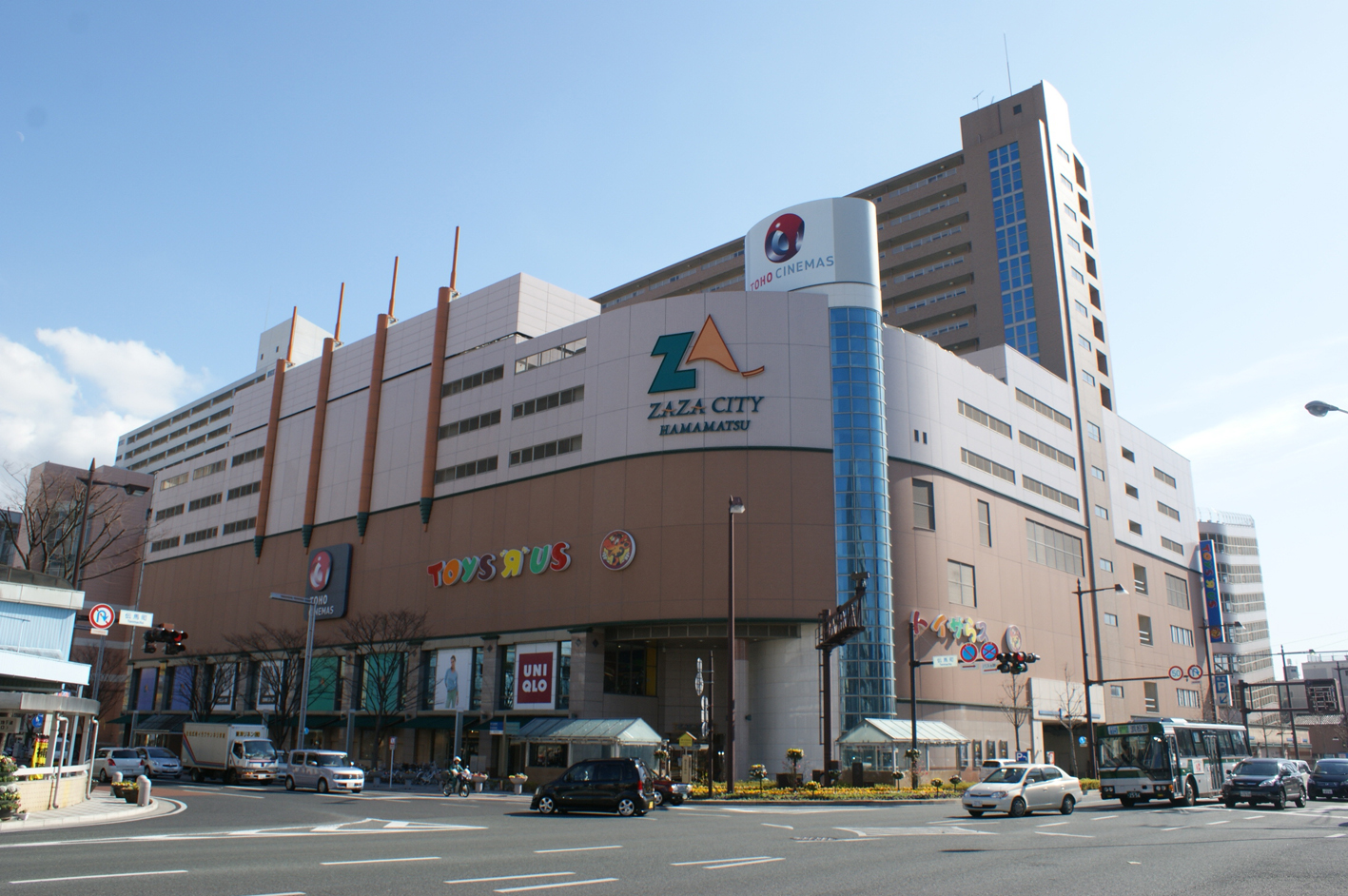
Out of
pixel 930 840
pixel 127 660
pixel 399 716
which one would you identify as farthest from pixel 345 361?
pixel 930 840

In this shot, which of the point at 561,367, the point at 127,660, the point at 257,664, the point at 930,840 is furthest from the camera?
the point at 127,660

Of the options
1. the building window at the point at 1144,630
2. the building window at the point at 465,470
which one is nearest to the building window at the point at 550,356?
the building window at the point at 465,470

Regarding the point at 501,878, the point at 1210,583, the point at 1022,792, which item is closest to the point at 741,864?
the point at 501,878

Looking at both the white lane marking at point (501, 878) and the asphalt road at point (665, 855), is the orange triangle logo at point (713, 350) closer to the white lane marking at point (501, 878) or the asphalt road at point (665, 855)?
the asphalt road at point (665, 855)

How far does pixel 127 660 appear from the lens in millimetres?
99188

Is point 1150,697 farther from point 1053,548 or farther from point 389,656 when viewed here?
point 389,656

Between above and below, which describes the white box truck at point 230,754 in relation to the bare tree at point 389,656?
below

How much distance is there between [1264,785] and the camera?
113 ft

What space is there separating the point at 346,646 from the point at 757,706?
108 feet

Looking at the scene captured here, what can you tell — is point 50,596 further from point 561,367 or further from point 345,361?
point 345,361

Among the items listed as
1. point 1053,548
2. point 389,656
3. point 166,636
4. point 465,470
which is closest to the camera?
point 166,636

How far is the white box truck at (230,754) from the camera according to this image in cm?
4684

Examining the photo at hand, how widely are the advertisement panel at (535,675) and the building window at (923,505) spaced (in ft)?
81.1

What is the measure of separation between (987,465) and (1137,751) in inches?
1314
